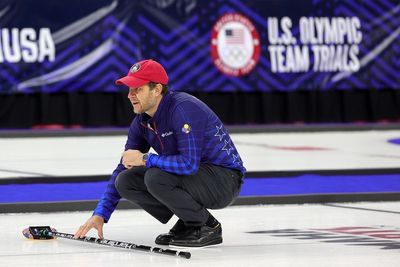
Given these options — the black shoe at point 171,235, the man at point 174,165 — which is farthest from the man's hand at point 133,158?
the black shoe at point 171,235

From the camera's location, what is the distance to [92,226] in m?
4.55

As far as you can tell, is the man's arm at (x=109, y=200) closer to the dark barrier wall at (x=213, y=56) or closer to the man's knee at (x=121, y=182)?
the man's knee at (x=121, y=182)

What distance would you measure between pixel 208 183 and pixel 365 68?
8.89 m

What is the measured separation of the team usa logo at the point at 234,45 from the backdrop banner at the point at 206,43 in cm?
1

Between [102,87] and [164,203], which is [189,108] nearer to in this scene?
[164,203]

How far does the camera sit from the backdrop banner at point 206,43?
11.8 m

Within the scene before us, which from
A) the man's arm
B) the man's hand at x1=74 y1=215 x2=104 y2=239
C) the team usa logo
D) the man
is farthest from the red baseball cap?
the team usa logo

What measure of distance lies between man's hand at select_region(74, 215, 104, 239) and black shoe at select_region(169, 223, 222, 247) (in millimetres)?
321

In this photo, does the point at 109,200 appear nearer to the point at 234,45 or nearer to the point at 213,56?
the point at 213,56

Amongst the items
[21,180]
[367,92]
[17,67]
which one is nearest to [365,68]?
[367,92]

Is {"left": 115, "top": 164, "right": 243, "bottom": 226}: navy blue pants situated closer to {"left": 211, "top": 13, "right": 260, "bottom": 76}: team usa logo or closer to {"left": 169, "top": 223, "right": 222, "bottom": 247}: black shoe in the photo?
{"left": 169, "top": 223, "right": 222, "bottom": 247}: black shoe

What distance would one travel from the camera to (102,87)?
12117mm

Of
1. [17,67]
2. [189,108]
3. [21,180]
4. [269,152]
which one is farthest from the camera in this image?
[17,67]

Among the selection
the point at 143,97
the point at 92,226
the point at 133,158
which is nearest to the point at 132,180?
the point at 133,158
